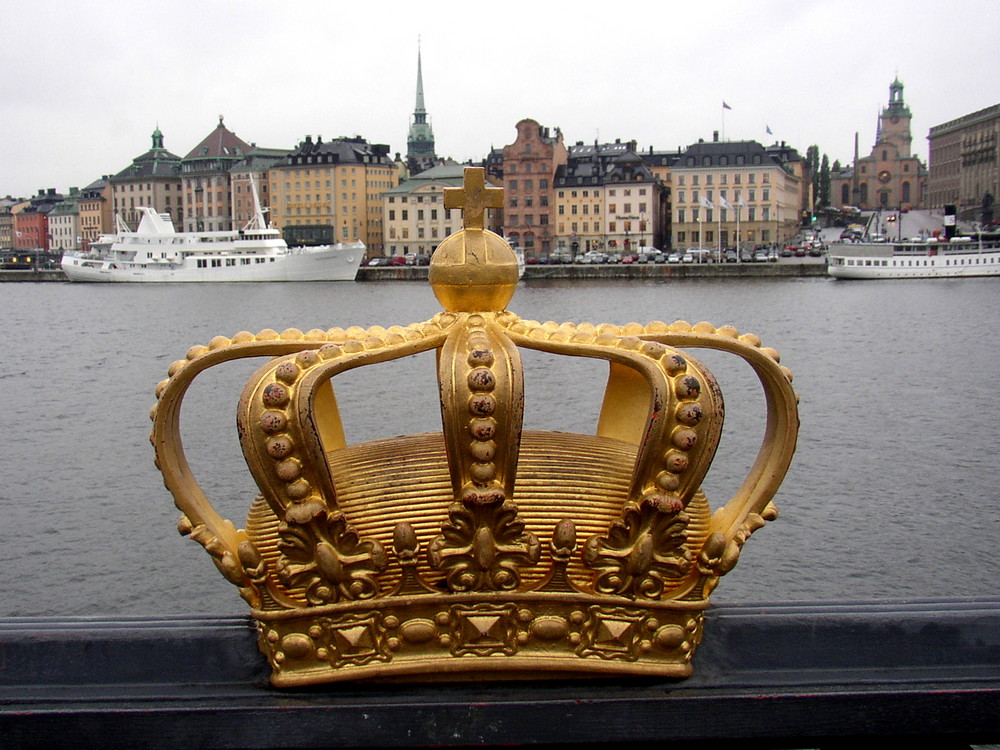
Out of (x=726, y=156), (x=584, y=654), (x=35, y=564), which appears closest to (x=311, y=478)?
(x=584, y=654)

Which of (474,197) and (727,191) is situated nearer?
(474,197)

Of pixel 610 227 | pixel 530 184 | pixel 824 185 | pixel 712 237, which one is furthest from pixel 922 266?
pixel 824 185

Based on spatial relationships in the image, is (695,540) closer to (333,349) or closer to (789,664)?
(789,664)

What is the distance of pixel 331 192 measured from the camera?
276ft

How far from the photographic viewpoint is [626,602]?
2.50 metres

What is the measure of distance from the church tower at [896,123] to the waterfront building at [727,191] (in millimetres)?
54977

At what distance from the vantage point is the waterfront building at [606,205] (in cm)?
7506

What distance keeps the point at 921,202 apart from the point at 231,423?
117280 millimetres

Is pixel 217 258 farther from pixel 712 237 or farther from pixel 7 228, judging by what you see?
pixel 7 228

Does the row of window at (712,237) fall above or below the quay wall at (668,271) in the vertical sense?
above

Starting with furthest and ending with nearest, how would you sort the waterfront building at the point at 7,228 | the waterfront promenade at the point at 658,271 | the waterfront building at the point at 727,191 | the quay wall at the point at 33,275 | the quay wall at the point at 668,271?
1. the waterfront building at the point at 7,228
2. the waterfront building at the point at 727,191
3. the quay wall at the point at 33,275
4. the waterfront promenade at the point at 658,271
5. the quay wall at the point at 668,271

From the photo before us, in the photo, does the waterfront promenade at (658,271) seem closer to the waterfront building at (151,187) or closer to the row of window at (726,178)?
the row of window at (726,178)

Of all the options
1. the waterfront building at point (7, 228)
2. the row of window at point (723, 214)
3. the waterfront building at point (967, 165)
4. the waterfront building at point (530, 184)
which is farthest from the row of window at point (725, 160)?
the waterfront building at point (7, 228)

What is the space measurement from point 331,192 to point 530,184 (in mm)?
17995
